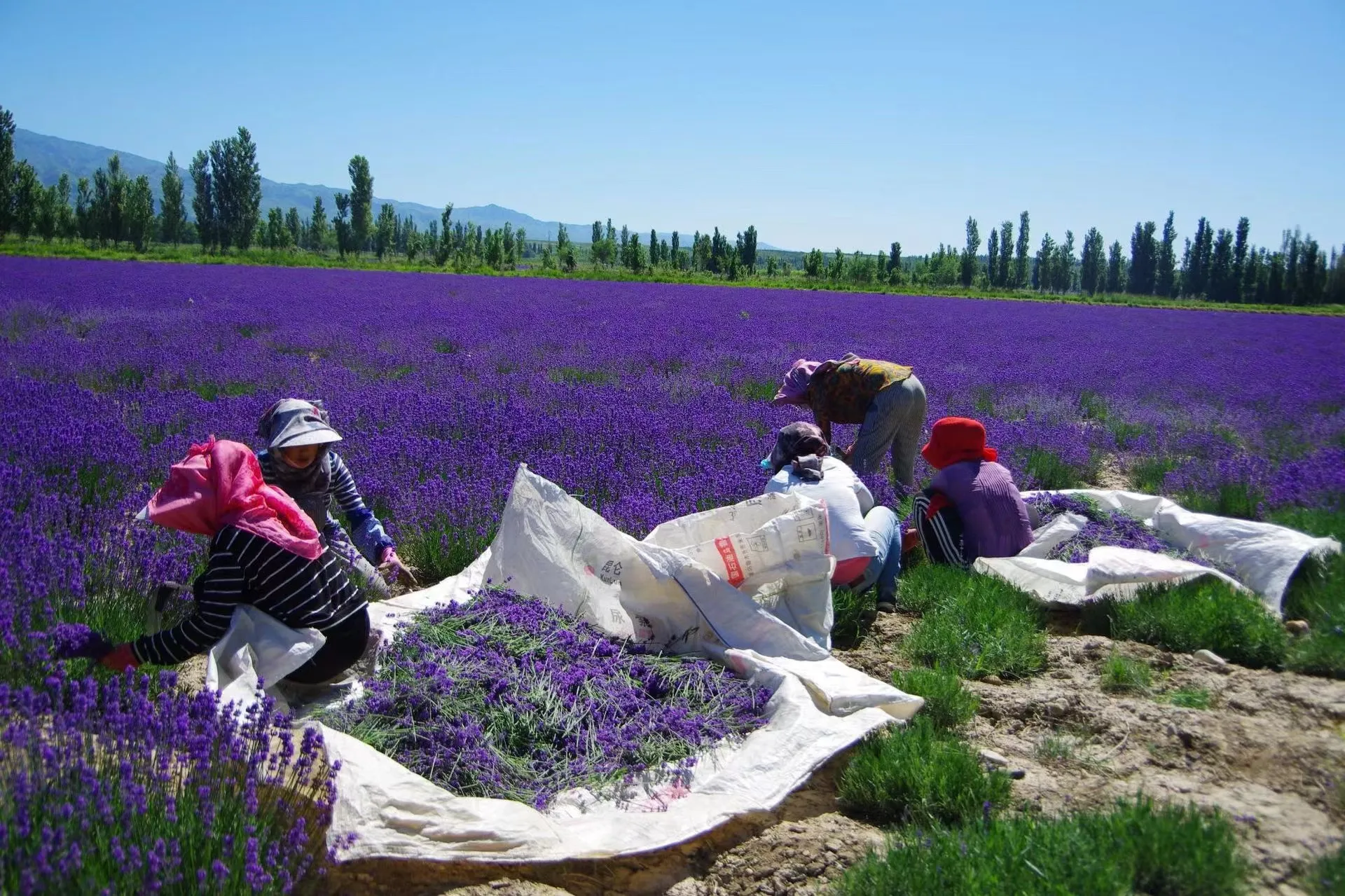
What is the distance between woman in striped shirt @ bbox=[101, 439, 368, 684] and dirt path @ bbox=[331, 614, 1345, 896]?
2.49 feet

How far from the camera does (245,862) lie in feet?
4.37

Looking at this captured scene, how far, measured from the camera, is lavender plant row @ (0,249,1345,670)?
11.5ft

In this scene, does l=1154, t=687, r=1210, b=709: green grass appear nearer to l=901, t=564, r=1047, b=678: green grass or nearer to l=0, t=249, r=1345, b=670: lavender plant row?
l=901, t=564, r=1047, b=678: green grass

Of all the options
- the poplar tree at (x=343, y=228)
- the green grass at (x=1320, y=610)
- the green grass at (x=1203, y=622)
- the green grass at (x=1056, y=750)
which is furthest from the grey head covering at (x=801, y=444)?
the poplar tree at (x=343, y=228)

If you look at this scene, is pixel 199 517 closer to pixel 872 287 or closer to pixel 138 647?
pixel 138 647

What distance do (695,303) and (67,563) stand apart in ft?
53.1

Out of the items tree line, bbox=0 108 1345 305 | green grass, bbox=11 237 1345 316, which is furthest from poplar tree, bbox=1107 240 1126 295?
green grass, bbox=11 237 1345 316

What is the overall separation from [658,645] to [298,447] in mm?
1307

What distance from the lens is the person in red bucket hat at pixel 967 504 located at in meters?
3.47

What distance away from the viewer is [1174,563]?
3.17 meters

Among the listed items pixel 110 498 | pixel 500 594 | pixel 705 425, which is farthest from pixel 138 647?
pixel 705 425

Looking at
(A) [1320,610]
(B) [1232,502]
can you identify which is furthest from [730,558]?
(B) [1232,502]

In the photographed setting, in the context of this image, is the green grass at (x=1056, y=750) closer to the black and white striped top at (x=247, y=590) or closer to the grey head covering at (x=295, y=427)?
the black and white striped top at (x=247, y=590)

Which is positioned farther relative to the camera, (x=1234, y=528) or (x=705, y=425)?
(x=705, y=425)
